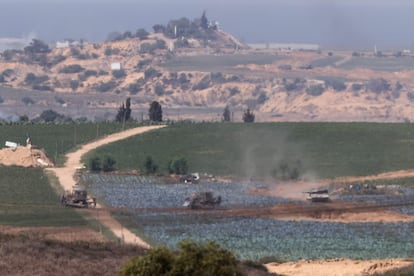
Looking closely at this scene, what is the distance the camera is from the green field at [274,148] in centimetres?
8706

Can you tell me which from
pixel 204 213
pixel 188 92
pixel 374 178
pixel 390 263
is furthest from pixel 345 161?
pixel 188 92

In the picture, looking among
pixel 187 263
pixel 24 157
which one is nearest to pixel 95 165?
pixel 24 157

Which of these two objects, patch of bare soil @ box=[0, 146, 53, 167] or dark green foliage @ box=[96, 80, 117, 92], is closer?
patch of bare soil @ box=[0, 146, 53, 167]

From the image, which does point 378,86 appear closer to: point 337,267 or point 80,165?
point 80,165

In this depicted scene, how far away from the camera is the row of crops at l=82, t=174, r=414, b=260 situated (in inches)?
1945

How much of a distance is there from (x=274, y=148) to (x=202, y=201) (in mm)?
29601

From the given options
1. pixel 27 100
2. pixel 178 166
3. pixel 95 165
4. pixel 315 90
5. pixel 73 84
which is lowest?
pixel 27 100

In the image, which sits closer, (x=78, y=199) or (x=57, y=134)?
(x=78, y=199)

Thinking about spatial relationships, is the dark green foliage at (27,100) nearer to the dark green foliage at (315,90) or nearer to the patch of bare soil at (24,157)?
the dark green foliage at (315,90)

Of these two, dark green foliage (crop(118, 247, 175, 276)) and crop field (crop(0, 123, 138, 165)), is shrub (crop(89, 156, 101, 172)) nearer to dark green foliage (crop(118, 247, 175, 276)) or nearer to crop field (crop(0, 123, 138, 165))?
crop field (crop(0, 123, 138, 165))

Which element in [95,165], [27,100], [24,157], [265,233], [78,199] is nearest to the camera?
[265,233]

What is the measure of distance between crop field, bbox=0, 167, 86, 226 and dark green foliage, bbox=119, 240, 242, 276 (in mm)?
24544

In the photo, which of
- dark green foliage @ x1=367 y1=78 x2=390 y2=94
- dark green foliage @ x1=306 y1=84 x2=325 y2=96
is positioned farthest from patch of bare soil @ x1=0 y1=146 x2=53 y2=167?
dark green foliage @ x1=367 y1=78 x2=390 y2=94

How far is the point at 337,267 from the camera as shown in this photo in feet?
143
